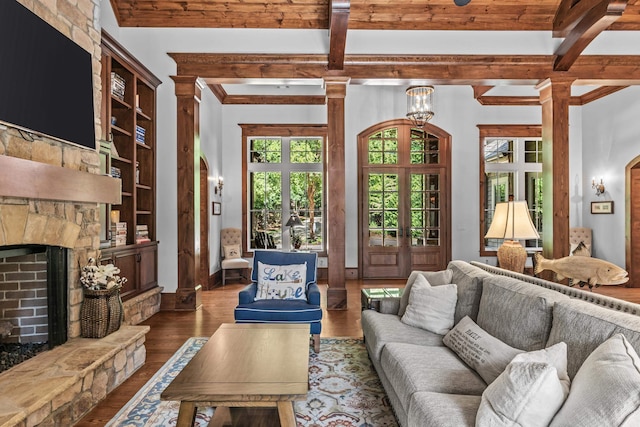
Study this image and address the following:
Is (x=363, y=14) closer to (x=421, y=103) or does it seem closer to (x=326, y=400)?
(x=421, y=103)

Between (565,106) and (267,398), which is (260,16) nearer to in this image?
(565,106)

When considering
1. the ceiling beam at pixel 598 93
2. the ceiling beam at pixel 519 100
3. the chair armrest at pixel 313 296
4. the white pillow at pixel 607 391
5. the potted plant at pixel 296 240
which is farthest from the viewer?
the ceiling beam at pixel 519 100

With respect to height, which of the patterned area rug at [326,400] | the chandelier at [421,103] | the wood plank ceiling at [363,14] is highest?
the wood plank ceiling at [363,14]

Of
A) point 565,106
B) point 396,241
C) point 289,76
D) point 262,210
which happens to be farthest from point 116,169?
point 565,106

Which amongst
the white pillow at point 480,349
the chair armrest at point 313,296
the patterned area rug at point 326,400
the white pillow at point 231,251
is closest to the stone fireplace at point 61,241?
the patterned area rug at point 326,400

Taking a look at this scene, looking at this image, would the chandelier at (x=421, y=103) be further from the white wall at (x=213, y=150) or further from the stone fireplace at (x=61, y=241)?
the stone fireplace at (x=61, y=241)

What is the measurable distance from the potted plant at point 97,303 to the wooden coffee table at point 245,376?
3.52 feet

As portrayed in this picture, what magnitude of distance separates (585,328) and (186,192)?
4.54 meters

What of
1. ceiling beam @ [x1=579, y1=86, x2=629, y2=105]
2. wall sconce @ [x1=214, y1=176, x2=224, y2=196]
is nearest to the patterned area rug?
wall sconce @ [x1=214, y1=176, x2=224, y2=196]

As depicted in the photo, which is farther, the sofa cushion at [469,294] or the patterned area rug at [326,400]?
the sofa cushion at [469,294]

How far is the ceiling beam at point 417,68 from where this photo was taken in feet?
16.5

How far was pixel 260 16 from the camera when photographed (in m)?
4.91

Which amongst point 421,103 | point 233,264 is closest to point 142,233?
point 233,264

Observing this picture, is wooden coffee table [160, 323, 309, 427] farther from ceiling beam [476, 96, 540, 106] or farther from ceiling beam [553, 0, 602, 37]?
ceiling beam [476, 96, 540, 106]
